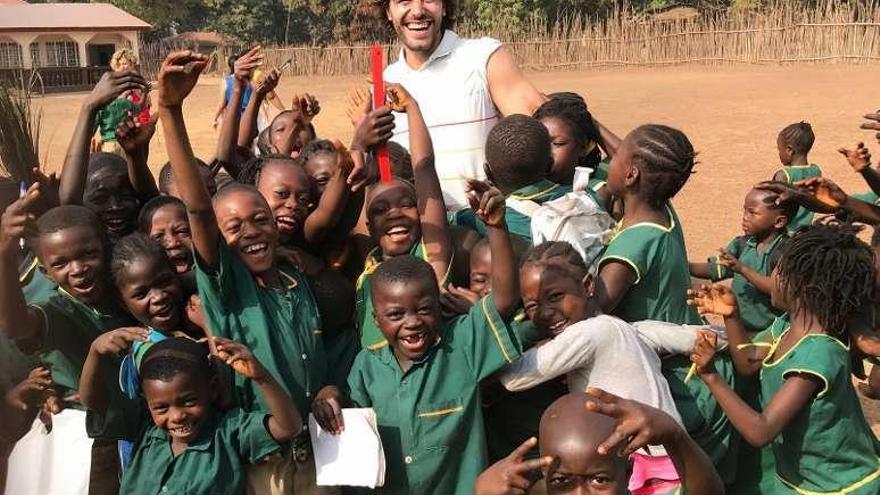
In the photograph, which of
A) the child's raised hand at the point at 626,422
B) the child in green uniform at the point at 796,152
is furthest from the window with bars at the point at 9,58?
the child in green uniform at the point at 796,152

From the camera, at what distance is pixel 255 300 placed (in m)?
2.63

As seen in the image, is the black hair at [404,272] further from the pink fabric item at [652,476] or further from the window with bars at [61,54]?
the window with bars at [61,54]

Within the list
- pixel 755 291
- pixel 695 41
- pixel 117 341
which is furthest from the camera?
pixel 695 41

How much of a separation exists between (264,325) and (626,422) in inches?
47.8

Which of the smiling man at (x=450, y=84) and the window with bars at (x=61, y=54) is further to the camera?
the window with bars at (x=61, y=54)

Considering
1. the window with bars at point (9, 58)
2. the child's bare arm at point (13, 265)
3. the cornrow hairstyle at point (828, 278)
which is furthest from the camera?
the window with bars at point (9, 58)

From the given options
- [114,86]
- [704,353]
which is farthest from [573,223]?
[114,86]

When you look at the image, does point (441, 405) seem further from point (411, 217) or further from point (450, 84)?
point (450, 84)

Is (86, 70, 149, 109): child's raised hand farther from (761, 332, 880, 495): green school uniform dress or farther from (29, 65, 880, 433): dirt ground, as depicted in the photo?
(29, 65, 880, 433): dirt ground

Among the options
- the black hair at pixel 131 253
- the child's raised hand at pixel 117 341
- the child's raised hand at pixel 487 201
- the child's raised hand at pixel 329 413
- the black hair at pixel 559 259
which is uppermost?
the child's raised hand at pixel 487 201

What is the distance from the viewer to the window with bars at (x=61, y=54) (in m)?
32.8

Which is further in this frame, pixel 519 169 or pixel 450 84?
pixel 450 84

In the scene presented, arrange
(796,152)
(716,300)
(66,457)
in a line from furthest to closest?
(796,152)
(716,300)
(66,457)

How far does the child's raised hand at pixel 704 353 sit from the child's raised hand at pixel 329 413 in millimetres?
1105
